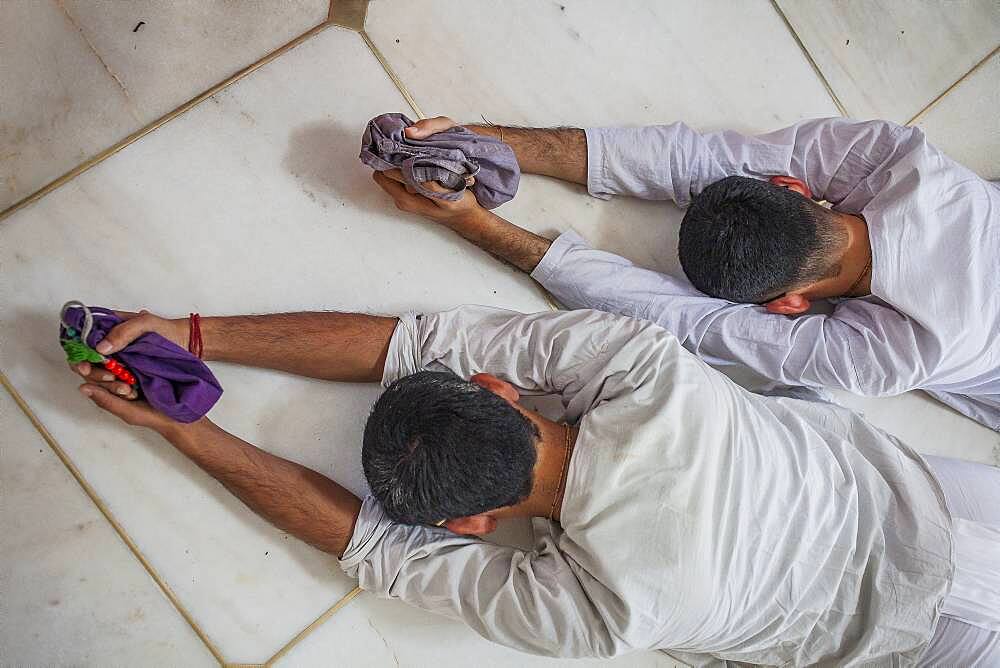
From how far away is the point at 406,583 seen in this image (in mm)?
1294

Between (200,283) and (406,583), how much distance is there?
0.64 meters

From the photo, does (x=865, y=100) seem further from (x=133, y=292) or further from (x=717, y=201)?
(x=133, y=292)

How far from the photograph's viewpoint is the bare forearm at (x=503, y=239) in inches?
59.1

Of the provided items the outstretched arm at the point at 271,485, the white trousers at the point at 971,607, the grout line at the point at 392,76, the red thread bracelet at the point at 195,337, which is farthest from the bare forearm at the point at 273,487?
the white trousers at the point at 971,607

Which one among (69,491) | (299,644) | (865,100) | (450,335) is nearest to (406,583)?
(299,644)

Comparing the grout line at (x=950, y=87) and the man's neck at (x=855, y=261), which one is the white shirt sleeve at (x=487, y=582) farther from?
the grout line at (x=950, y=87)

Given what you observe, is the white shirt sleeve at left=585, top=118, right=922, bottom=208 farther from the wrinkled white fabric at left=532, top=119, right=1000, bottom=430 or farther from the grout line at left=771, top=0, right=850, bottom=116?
the grout line at left=771, top=0, right=850, bottom=116

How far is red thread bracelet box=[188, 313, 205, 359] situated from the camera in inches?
51.1

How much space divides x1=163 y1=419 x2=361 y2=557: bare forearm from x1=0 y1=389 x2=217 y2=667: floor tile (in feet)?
0.77

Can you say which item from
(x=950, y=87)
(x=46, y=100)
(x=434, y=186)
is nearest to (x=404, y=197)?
(x=434, y=186)

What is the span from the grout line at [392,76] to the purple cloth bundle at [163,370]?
0.70 metres

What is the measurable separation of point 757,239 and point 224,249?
96 centimetres

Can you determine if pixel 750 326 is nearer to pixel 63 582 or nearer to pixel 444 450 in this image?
pixel 444 450

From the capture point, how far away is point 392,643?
56.7 inches
